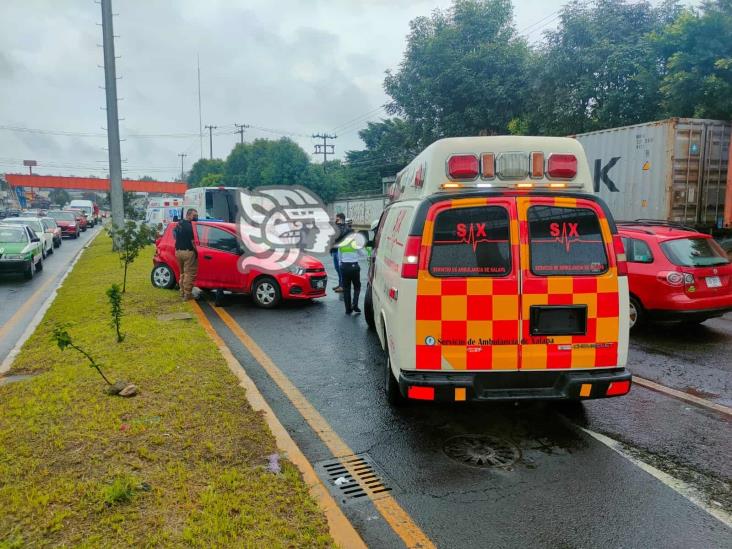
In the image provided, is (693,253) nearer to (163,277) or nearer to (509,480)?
(509,480)

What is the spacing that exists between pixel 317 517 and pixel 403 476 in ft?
2.81

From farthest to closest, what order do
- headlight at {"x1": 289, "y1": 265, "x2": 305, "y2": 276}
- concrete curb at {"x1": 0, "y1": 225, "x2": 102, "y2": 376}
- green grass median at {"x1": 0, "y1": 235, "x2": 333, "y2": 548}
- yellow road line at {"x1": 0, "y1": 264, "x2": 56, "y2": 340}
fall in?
1. headlight at {"x1": 289, "y1": 265, "x2": 305, "y2": 276}
2. yellow road line at {"x1": 0, "y1": 264, "x2": 56, "y2": 340}
3. concrete curb at {"x1": 0, "y1": 225, "x2": 102, "y2": 376}
4. green grass median at {"x1": 0, "y1": 235, "x2": 333, "y2": 548}

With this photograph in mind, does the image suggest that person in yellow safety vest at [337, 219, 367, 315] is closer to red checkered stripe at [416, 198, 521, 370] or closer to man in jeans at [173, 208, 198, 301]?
man in jeans at [173, 208, 198, 301]

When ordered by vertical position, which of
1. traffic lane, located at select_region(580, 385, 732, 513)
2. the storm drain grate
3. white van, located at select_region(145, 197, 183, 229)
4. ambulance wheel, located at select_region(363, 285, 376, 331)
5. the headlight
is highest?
white van, located at select_region(145, 197, 183, 229)

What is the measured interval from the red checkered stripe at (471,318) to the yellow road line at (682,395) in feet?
7.72

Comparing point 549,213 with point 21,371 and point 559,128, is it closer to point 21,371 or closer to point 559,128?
point 21,371

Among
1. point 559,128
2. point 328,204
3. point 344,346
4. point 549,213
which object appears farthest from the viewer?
point 328,204

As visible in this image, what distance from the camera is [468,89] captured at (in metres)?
26.8

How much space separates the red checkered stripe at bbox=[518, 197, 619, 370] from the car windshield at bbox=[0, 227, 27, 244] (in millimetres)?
15192

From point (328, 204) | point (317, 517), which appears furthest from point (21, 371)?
point (328, 204)

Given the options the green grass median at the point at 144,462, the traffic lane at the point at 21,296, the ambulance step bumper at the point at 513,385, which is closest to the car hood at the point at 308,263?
the green grass median at the point at 144,462

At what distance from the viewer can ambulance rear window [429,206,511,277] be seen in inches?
165

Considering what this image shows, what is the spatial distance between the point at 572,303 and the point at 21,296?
1194 centimetres

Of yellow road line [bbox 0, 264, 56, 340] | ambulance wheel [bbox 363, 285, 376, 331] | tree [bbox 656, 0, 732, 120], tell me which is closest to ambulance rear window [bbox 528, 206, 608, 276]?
ambulance wheel [bbox 363, 285, 376, 331]
